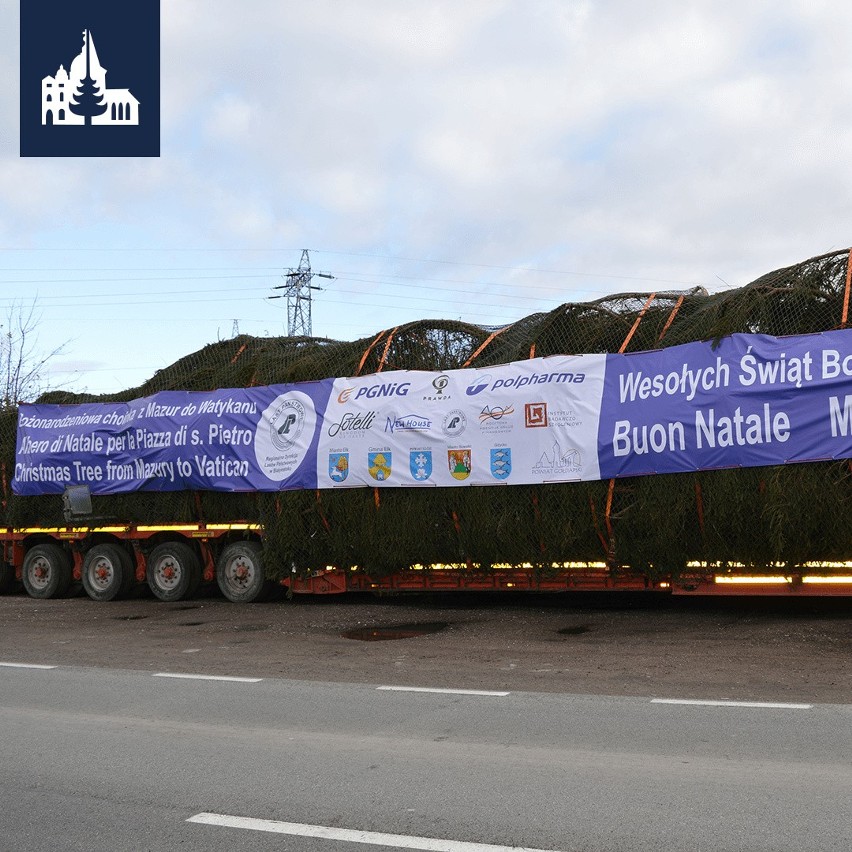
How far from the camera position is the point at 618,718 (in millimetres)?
7094

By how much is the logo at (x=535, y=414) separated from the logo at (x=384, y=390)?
1.95 meters

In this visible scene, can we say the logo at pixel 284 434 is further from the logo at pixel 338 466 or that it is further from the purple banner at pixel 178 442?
the logo at pixel 338 466

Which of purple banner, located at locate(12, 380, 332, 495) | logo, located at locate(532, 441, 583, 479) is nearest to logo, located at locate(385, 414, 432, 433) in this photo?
purple banner, located at locate(12, 380, 332, 495)

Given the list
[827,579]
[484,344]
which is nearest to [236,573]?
[484,344]

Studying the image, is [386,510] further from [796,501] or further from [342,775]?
[342,775]

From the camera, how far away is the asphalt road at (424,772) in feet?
16.1

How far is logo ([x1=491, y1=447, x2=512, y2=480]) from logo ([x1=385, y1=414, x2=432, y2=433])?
3.81ft

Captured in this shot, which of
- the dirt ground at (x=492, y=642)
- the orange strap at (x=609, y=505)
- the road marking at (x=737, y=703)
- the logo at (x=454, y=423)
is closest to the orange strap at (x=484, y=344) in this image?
the logo at (x=454, y=423)

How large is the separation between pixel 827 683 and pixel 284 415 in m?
9.15

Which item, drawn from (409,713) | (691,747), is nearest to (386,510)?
(409,713)

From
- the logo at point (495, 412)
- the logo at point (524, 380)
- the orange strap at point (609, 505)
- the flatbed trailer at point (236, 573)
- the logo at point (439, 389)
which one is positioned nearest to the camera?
the flatbed trailer at point (236, 573)

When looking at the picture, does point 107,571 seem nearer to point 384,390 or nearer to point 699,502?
point 384,390

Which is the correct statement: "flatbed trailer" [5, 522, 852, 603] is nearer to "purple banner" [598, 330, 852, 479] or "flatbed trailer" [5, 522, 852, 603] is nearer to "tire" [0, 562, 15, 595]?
"tire" [0, 562, 15, 595]

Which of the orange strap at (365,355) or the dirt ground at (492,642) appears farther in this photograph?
the orange strap at (365,355)
